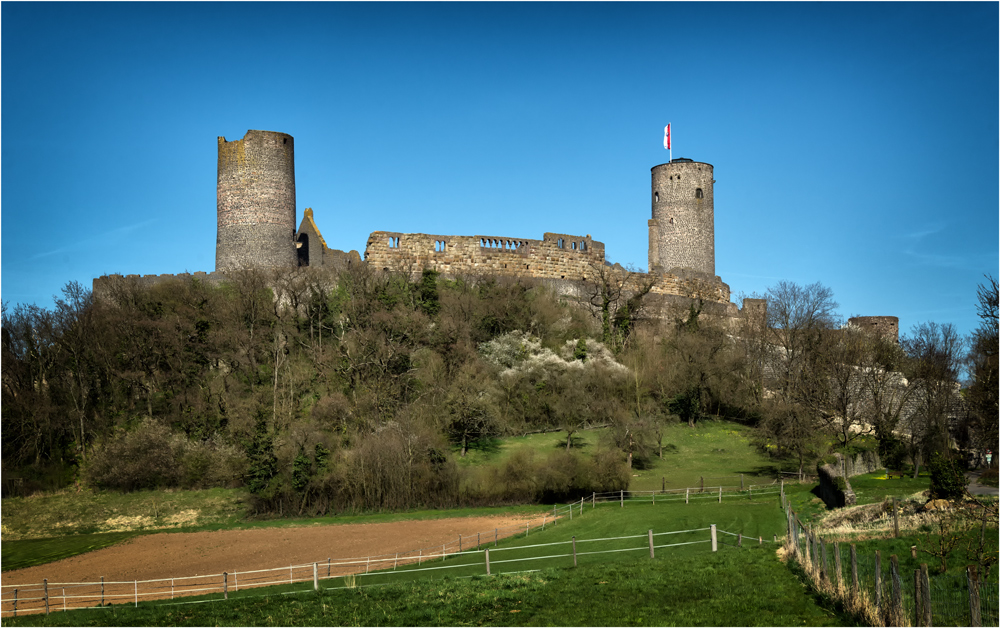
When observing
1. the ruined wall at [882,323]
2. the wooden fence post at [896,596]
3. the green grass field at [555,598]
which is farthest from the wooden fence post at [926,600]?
the ruined wall at [882,323]

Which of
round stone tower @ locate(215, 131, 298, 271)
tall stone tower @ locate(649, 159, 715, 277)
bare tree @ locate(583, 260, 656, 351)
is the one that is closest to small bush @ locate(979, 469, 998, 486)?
bare tree @ locate(583, 260, 656, 351)

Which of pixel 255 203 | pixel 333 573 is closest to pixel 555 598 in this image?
pixel 333 573

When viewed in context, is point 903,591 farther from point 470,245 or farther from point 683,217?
point 683,217

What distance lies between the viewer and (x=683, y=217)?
63.3m

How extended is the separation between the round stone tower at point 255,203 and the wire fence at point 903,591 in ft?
111

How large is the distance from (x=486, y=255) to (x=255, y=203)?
42.8 ft

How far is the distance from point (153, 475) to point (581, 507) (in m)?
17.5

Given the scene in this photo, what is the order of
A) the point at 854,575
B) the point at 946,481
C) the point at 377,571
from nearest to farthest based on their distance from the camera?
1. the point at 854,575
2. the point at 946,481
3. the point at 377,571

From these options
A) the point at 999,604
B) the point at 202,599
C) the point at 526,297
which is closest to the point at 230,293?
the point at 526,297

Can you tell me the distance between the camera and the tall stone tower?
206 ft

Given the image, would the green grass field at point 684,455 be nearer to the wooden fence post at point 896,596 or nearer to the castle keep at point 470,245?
the castle keep at point 470,245

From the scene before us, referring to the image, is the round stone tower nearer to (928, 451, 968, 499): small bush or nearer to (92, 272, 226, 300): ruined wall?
(92, 272, 226, 300): ruined wall

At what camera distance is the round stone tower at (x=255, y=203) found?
149ft

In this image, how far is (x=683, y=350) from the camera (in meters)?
46.8
